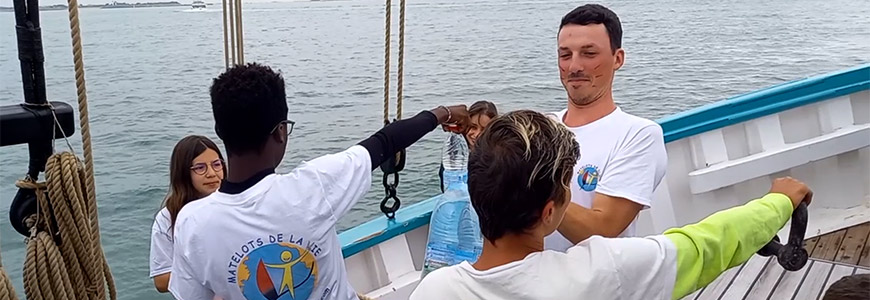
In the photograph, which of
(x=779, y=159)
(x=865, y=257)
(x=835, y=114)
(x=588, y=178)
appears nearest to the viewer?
(x=588, y=178)

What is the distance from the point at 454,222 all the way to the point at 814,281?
3.84 feet

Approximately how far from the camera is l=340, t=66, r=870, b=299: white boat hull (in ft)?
9.18

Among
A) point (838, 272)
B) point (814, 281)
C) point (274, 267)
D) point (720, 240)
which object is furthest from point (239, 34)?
point (838, 272)

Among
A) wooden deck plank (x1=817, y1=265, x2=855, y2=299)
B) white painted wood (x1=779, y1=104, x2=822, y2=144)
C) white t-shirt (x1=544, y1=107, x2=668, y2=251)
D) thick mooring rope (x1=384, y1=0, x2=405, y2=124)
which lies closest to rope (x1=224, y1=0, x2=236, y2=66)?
thick mooring rope (x1=384, y1=0, x2=405, y2=124)

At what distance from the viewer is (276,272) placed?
1.29 m

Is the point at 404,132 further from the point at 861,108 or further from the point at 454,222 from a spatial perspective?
the point at 861,108

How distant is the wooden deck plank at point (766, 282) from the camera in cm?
224

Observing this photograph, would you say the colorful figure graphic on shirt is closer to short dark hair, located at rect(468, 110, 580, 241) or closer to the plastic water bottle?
short dark hair, located at rect(468, 110, 580, 241)

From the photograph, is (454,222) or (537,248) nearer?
(537,248)

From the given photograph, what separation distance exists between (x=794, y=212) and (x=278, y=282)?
2.85 ft

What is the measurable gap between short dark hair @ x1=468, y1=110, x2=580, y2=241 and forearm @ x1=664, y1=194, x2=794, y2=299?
222 mm

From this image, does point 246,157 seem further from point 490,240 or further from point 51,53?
point 51,53

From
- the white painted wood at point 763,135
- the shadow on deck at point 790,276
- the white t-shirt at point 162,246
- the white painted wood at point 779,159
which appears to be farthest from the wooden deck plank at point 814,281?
the white t-shirt at point 162,246

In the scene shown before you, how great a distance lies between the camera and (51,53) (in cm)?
1928
